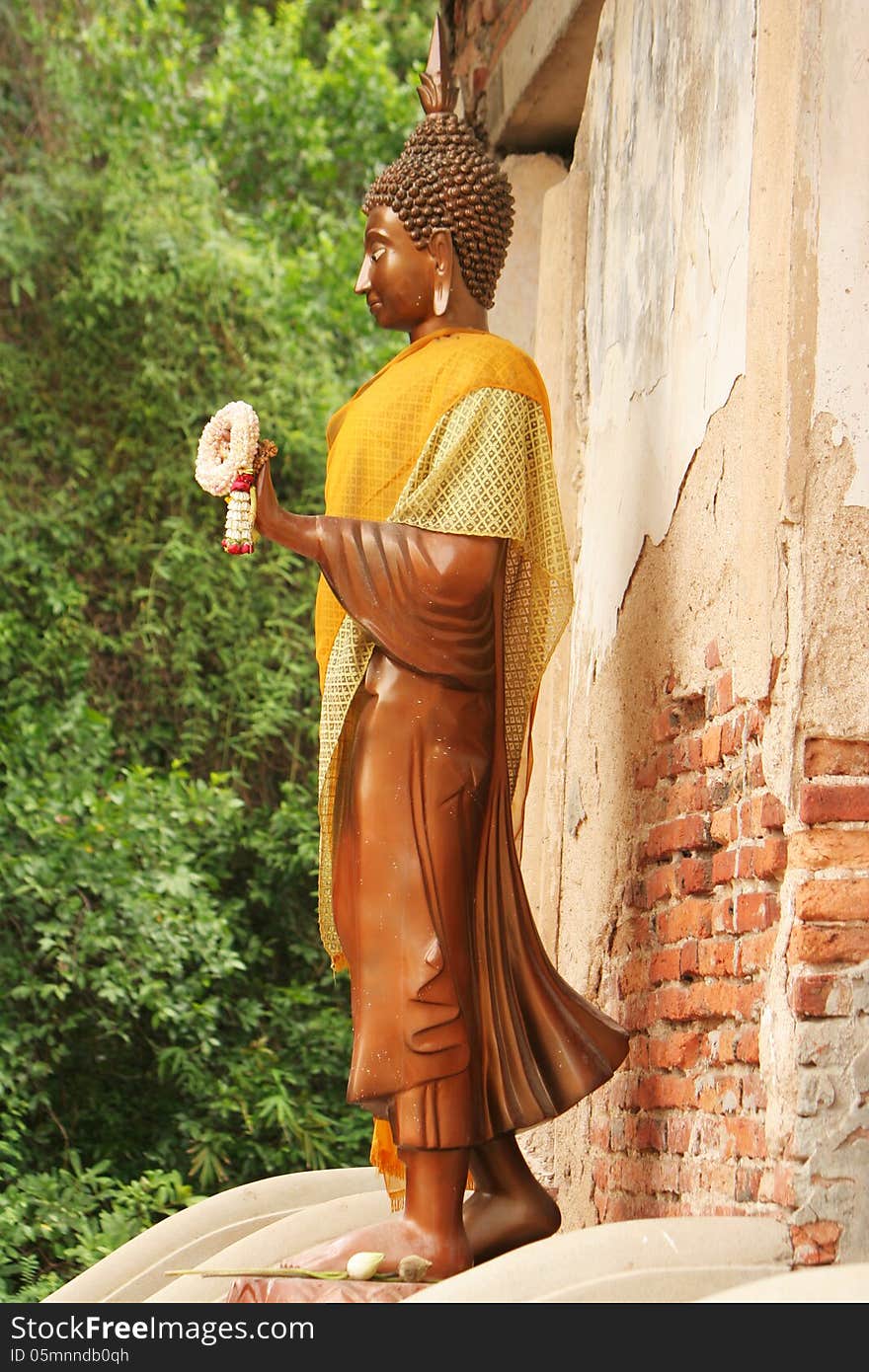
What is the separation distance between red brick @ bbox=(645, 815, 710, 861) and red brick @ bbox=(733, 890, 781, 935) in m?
0.23

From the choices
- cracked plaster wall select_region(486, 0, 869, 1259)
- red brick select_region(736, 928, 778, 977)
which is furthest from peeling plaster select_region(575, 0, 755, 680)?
red brick select_region(736, 928, 778, 977)

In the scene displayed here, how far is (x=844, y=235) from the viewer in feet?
8.98

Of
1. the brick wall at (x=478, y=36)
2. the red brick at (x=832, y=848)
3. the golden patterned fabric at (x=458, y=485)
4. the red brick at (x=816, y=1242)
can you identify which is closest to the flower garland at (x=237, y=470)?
the golden patterned fabric at (x=458, y=485)

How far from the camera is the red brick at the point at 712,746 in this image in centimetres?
307

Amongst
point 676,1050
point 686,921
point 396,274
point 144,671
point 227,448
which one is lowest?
point 676,1050

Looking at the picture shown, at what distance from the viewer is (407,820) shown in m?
2.96

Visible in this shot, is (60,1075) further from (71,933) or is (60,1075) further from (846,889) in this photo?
(846,889)

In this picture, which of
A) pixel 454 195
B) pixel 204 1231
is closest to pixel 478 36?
pixel 454 195

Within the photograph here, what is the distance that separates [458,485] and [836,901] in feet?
3.24

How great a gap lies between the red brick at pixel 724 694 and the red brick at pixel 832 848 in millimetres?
379

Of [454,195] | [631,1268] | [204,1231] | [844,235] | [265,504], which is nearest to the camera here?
[631,1268]

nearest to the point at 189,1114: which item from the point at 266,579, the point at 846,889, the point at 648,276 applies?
the point at 266,579

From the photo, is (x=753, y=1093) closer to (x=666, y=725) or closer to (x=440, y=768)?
(x=440, y=768)

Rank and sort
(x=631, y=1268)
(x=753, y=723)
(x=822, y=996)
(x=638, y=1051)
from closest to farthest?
(x=631, y=1268) < (x=822, y=996) < (x=753, y=723) < (x=638, y=1051)
